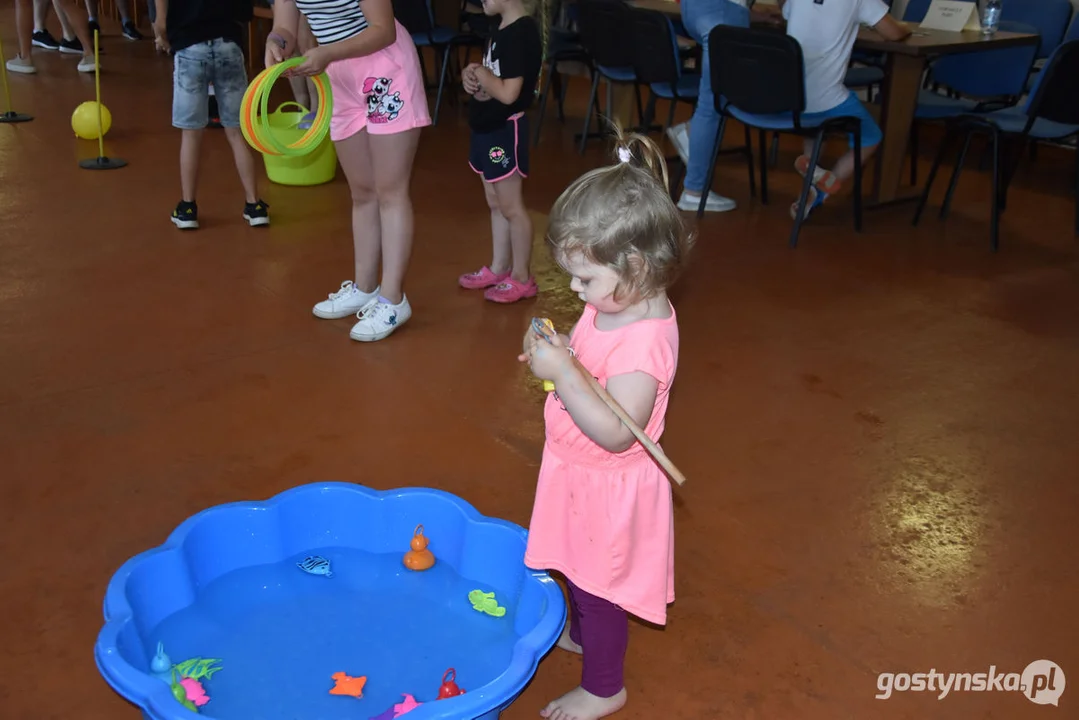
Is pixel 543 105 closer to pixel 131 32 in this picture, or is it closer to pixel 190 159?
pixel 190 159

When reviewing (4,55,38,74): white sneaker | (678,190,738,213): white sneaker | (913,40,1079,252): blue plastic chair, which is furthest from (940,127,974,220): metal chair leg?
(4,55,38,74): white sneaker

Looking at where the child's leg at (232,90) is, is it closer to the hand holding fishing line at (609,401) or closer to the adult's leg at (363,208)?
the adult's leg at (363,208)

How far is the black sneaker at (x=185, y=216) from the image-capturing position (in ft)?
13.3

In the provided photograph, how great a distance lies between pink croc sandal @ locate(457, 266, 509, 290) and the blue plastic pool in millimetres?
1547

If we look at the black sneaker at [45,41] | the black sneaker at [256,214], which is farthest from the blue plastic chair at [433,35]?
the black sneaker at [45,41]

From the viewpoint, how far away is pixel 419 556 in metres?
2.13

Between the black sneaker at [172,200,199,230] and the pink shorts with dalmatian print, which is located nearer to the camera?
the pink shorts with dalmatian print

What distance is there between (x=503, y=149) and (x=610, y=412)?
1.95 metres

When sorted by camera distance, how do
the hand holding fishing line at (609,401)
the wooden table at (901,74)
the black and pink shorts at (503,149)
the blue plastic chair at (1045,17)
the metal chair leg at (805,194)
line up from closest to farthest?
the hand holding fishing line at (609,401) → the black and pink shorts at (503,149) → the metal chair leg at (805,194) → the wooden table at (901,74) → the blue plastic chair at (1045,17)

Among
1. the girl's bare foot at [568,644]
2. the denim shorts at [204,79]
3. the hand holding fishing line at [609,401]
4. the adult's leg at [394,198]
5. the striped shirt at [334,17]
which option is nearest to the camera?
the hand holding fishing line at [609,401]

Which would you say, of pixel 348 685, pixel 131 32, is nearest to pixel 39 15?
pixel 131 32

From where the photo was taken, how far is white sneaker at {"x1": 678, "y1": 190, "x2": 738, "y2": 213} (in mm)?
4773

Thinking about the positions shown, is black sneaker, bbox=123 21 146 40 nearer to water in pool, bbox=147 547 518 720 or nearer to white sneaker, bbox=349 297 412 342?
white sneaker, bbox=349 297 412 342

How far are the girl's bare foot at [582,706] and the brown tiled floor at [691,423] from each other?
0.04 metres
